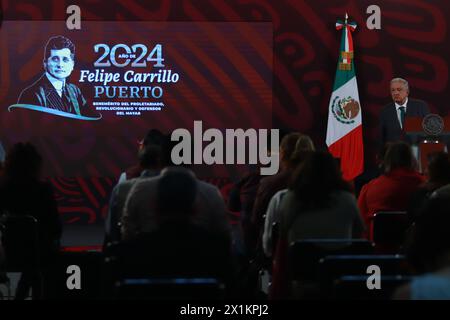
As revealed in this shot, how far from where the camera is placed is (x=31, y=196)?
4680 millimetres

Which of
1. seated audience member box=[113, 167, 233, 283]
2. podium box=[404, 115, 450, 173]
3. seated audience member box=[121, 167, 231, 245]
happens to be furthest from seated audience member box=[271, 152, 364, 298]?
podium box=[404, 115, 450, 173]

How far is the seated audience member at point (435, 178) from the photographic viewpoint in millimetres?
4609

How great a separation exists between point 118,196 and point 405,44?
6.12 meters

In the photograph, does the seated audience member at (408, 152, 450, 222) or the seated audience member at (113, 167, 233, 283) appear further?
the seated audience member at (408, 152, 450, 222)

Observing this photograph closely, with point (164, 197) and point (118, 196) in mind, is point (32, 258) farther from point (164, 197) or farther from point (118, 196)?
point (164, 197)

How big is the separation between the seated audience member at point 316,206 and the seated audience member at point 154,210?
376mm

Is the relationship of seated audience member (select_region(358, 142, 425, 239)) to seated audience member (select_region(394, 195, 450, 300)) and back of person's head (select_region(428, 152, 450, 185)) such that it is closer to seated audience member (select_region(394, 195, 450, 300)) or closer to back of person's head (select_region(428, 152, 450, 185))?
back of person's head (select_region(428, 152, 450, 185))

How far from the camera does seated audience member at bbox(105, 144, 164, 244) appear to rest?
455 centimetres

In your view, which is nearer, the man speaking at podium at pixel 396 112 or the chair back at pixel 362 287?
the chair back at pixel 362 287

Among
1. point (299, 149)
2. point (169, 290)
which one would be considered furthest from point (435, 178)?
point (169, 290)

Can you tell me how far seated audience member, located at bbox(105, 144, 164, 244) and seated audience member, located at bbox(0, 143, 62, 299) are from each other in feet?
1.07

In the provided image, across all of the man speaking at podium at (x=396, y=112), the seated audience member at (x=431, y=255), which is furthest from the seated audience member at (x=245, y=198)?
the man speaking at podium at (x=396, y=112)

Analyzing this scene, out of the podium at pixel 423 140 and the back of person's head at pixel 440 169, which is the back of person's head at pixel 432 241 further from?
the podium at pixel 423 140

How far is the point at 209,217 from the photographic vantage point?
3604mm
